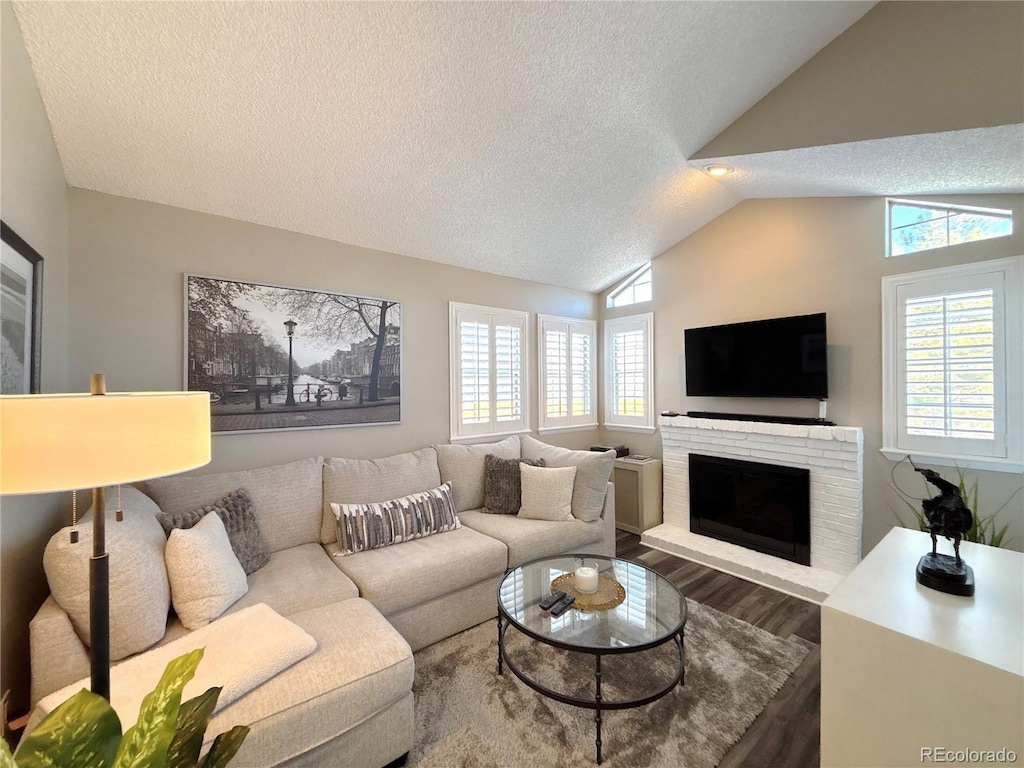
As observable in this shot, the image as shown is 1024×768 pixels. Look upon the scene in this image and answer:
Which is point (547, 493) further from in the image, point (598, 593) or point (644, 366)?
point (644, 366)

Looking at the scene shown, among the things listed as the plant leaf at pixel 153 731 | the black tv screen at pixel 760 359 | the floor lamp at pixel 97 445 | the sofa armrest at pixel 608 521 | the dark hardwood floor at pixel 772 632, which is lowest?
the dark hardwood floor at pixel 772 632

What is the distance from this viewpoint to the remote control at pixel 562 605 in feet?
5.77

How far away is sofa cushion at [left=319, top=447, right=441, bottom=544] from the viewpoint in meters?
2.52

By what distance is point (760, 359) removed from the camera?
322cm

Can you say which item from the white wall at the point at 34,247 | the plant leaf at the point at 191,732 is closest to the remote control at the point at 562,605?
the plant leaf at the point at 191,732

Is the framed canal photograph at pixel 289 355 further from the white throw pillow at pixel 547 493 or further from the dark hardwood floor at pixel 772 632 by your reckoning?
the dark hardwood floor at pixel 772 632

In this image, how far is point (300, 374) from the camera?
2.71 m

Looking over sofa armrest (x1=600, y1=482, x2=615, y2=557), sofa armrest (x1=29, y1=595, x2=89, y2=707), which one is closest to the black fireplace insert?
sofa armrest (x1=600, y1=482, x2=615, y2=557)

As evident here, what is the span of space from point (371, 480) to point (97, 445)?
6.06 ft

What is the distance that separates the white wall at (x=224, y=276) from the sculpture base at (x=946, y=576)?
2.87 meters

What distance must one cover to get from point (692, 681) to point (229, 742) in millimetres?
1903

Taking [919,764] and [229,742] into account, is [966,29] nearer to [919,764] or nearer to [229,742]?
[919,764]

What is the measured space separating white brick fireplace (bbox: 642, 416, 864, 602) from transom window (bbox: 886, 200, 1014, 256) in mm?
1291

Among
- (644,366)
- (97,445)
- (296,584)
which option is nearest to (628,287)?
(644,366)
